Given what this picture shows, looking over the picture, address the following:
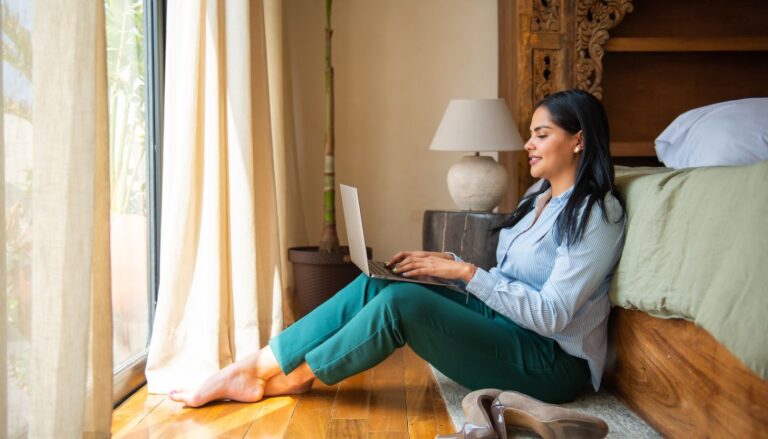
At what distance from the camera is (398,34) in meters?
3.80

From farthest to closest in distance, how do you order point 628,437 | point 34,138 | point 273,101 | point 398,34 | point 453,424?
1. point 398,34
2. point 273,101
3. point 453,424
4. point 628,437
5. point 34,138

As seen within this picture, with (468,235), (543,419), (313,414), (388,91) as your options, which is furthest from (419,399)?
(388,91)

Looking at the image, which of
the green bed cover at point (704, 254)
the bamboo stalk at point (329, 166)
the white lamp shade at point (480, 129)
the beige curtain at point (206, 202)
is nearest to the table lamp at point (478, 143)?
the white lamp shade at point (480, 129)

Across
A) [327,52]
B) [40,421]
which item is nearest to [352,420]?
[40,421]

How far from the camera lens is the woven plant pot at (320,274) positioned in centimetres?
324

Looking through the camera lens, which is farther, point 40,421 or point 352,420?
point 352,420

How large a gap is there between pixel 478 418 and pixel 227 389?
719 millimetres

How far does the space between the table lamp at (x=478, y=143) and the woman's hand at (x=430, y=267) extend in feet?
3.36

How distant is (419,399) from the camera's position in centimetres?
221

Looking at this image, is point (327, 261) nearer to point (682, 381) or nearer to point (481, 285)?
point (481, 285)

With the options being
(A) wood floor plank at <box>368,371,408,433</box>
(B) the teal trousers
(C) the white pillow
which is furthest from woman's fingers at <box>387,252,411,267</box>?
(C) the white pillow

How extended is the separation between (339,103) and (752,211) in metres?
2.71

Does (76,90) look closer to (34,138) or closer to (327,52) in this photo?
(34,138)

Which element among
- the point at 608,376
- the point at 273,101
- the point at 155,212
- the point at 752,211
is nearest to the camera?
the point at 752,211
